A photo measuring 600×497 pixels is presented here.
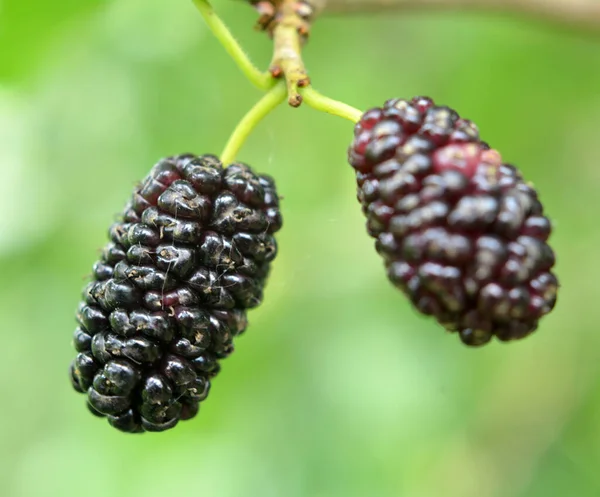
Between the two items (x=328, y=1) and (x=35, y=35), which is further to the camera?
(x=35, y=35)

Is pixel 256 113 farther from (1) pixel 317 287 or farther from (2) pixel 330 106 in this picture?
(1) pixel 317 287

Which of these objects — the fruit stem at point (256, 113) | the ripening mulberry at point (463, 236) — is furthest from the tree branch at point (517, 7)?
the ripening mulberry at point (463, 236)

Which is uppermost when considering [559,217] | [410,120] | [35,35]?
[35,35]

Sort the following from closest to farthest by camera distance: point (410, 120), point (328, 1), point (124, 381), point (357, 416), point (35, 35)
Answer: point (410, 120)
point (124, 381)
point (328, 1)
point (35, 35)
point (357, 416)

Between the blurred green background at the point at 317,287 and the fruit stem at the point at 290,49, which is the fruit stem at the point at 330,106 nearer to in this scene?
the fruit stem at the point at 290,49

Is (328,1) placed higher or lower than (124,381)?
higher

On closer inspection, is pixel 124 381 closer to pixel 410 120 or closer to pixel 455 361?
pixel 410 120

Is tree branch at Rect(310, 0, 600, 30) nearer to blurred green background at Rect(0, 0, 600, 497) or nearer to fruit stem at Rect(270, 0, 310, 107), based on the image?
fruit stem at Rect(270, 0, 310, 107)

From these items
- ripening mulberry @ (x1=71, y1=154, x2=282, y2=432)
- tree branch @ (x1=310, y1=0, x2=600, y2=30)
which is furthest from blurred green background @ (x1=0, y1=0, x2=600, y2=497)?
ripening mulberry @ (x1=71, y1=154, x2=282, y2=432)

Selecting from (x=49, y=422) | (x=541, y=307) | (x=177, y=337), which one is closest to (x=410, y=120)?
(x=541, y=307)
